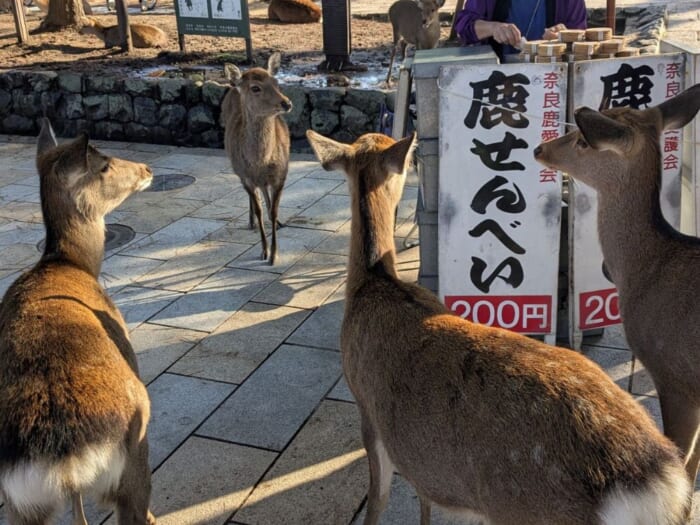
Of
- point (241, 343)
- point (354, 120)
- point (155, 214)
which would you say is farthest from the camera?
point (354, 120)

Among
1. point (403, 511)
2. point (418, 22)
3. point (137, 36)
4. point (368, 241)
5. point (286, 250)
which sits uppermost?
point (418, 22)

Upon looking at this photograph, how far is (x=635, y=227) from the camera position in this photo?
353 cm

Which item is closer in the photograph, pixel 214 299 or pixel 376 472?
pixel 376 472

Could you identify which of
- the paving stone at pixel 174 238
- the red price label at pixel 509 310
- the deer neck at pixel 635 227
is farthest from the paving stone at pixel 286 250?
the deer neck at pixel 635 227

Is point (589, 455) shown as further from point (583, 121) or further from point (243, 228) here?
point (243, 228)

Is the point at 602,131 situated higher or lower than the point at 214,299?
higher

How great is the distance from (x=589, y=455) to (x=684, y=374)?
1.26 metres

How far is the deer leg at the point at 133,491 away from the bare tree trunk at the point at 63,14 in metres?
13.6

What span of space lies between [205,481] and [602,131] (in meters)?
2.46

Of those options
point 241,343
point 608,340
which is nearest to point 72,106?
point 241,343

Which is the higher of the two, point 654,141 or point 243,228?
point 654,141

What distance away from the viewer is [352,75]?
10625 mm

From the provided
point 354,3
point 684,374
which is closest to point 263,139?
point 684,374

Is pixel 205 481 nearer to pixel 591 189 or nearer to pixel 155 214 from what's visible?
pixel 591 189
